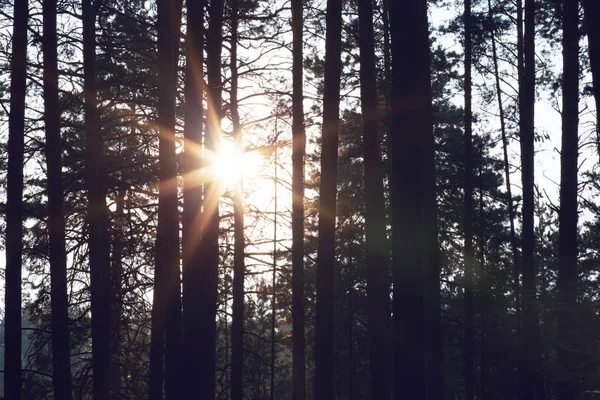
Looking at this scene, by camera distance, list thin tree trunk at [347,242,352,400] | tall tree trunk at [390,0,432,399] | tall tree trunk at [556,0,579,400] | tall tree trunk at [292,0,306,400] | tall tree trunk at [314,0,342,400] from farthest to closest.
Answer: thin tree trunk at [347,242,352,400] < tall tree trunk at [292,0,306,400] < tall tree trunk at [556,0,579,400] < tall tree trunk at [314,0,342,400] < tall tree trunk at [390,0,432,399]

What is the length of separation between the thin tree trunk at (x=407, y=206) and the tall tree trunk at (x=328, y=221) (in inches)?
182

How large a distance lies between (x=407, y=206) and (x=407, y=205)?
0.04 ft

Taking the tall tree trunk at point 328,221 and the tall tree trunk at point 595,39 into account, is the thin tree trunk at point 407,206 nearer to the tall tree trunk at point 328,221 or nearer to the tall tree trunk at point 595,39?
the tall tree trunk at point 595,39

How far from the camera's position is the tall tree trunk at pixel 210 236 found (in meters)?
11.5

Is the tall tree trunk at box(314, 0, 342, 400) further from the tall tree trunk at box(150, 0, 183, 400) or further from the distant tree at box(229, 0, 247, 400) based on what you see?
the distant tree at box(229, 0, 247, 400)

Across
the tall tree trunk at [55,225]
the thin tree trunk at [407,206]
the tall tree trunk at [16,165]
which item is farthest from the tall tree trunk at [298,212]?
the thin tree trunk at [407,206]

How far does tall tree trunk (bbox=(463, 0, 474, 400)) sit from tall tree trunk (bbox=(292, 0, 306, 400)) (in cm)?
598

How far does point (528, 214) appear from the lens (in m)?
18.6

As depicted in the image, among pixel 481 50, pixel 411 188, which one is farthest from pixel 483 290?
pixel 411 188

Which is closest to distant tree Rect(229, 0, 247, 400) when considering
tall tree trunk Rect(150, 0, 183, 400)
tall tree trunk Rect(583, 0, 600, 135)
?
tall tree trunk Rect(150, 0, 183, 400)

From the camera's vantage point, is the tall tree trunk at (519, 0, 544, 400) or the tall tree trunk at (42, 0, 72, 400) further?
the tall tree trunk at (519, 0, 544, 400)

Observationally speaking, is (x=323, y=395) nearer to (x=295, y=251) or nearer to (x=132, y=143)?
(x=295, y=251)

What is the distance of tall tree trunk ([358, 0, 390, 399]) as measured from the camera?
515 inches

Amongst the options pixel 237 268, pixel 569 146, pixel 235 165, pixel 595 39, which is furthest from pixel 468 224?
pixel 595 39
